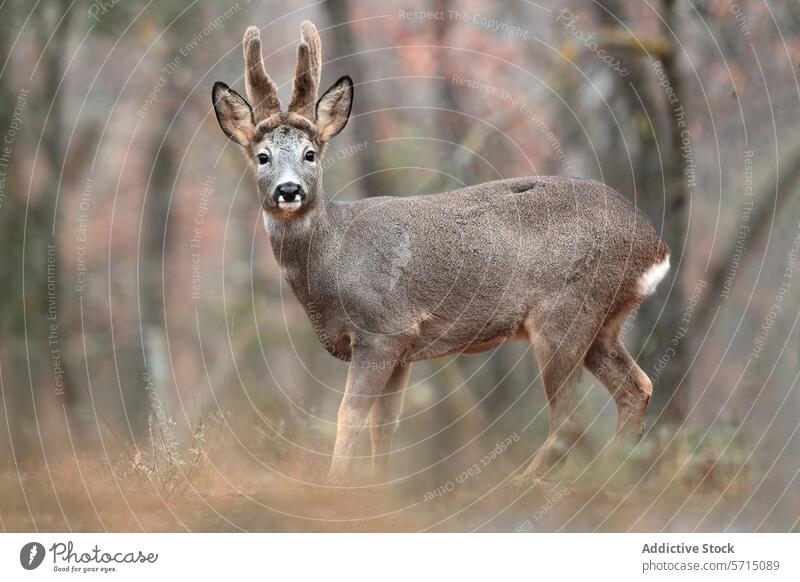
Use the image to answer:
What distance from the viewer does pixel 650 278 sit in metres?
13.0

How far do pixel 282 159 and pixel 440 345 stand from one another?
98.6 inches

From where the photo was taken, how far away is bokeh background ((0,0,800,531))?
12664 mm

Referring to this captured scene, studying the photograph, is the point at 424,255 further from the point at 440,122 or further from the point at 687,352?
the point at 440,122

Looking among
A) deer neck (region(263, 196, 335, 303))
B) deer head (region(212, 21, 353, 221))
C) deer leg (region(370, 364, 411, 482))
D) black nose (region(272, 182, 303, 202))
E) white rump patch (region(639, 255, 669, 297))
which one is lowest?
deer leg (region(370, 364, 411, 482))

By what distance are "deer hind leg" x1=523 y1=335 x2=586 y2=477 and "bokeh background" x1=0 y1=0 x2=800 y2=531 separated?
343mm

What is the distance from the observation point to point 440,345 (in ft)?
41.9

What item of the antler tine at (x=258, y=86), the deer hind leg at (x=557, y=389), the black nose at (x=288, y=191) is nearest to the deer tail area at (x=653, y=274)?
the deer hind leg at (x=557, y=389)

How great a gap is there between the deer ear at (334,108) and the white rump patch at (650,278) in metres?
3.47

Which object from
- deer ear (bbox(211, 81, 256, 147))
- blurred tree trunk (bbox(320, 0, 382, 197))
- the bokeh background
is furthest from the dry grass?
blurred tree trunk (bbox(320, 0, 382, 197))

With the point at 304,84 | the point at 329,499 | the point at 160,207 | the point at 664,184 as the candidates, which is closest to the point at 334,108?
the point at 304,84

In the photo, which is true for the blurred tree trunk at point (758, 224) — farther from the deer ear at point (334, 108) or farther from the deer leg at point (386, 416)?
the deer ear at point (334, 108)

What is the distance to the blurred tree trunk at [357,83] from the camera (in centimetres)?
2077

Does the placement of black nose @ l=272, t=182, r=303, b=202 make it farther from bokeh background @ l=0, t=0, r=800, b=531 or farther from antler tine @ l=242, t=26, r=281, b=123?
bokeh background @ l=0, t=0, r=800, b=531

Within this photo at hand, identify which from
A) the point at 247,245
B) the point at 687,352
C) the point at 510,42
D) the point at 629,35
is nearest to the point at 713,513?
the point at 687,352
